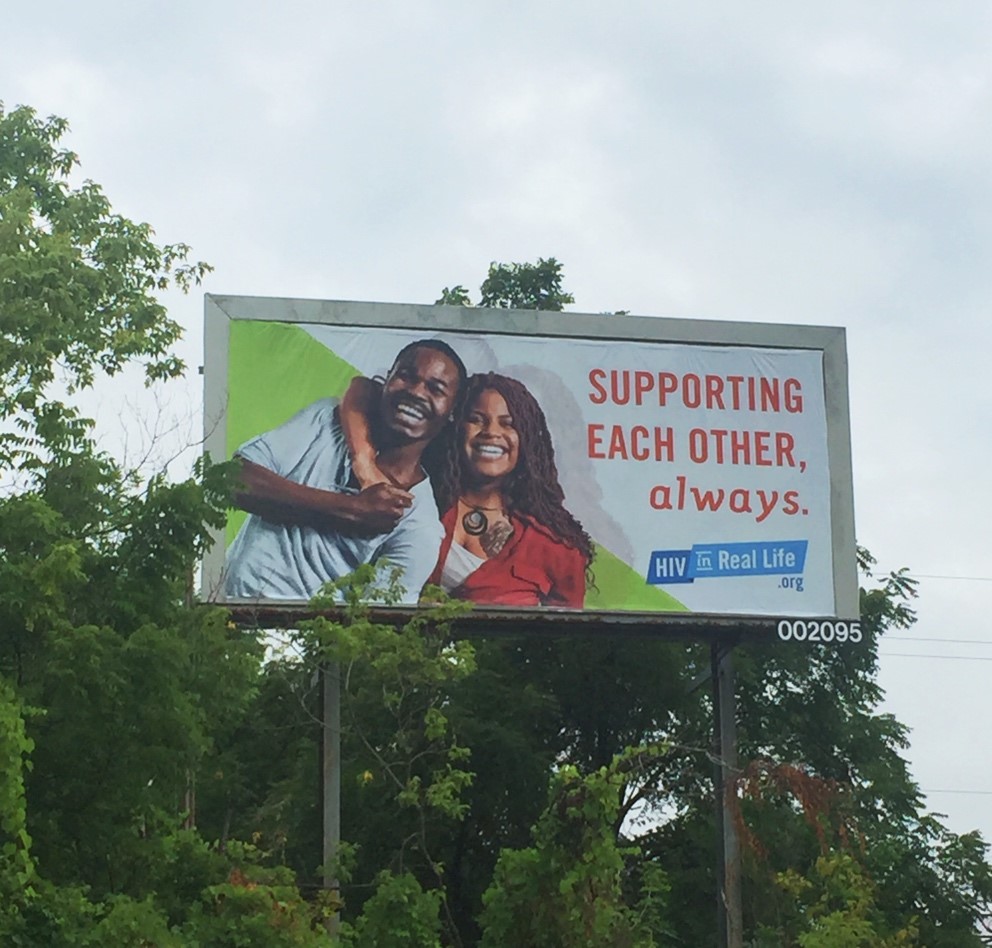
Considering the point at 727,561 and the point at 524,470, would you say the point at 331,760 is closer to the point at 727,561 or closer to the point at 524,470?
the point at 524,470

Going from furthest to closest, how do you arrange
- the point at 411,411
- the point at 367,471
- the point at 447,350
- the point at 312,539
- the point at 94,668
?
the point at 447,350 → the point at 411,411 → the point at 367,471 → the point at 312,539 → the point at 94,668

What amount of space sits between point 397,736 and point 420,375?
5.22 m

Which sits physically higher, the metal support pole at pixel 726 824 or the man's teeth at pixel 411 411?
the man's teeth at pixel 411 411

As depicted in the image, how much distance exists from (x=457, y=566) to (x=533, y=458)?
1.73 metres

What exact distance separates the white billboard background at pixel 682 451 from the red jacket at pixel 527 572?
0.51m

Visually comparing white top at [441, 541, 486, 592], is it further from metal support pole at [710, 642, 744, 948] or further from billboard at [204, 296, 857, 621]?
metal support pole at [710, 642, 744, 948]

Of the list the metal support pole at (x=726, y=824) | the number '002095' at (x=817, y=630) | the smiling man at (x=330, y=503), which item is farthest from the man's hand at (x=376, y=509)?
the number '002095' at (x=817, y=630)

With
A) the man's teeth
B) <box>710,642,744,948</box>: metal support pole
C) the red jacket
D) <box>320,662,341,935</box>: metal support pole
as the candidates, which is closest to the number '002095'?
<box>710,642,744,948</box>: metal support pole

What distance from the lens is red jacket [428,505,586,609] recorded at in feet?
81.5

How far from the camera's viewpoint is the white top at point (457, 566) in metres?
24.8

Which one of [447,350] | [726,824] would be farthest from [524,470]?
[726,824]

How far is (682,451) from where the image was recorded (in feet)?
84.9

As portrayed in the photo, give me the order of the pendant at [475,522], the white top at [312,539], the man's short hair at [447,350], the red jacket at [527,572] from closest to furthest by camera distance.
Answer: the white top at [312,539]
the red jacket at [527,572]
the pendant at [475,522]
the man's short hair at [447,350]

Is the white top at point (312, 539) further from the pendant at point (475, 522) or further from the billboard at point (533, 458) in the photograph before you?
the pendant at point (475, 522)
